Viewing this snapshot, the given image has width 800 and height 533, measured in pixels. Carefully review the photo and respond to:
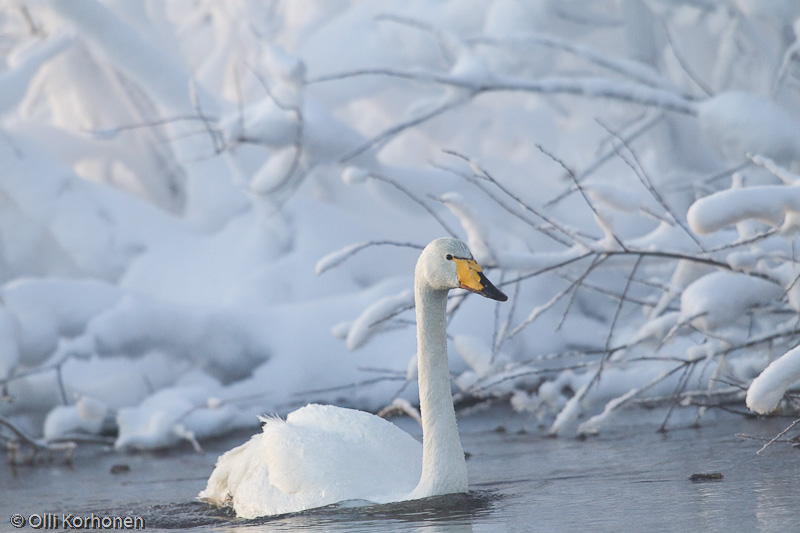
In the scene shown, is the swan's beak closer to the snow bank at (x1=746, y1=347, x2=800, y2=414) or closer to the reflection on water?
the reflection on water

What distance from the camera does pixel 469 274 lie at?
4211mm

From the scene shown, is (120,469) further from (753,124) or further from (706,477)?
(753,124)

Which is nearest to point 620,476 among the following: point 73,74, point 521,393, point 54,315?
point 521,393

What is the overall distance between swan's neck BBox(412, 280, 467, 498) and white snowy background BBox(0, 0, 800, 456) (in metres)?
0.87

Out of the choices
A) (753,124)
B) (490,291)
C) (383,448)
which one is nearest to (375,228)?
(753,124)

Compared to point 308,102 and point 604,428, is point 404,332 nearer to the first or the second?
point 308,102

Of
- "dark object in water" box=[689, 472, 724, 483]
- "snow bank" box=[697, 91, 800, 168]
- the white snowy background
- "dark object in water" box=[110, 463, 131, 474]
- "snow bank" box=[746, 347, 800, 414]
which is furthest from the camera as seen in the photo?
"snow bank" box=[697, 91, 800, 168]

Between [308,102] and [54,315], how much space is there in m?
2.65

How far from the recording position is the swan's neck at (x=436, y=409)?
166 inches

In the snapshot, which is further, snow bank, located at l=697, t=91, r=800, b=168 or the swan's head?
snow bank, located at l=697, t=91, r=800, b=168

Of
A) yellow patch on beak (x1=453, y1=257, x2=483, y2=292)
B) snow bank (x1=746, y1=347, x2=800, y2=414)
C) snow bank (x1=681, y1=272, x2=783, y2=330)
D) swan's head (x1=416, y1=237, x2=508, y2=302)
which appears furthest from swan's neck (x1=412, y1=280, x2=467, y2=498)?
snow bank (x1=681, y1=272, x2=783, y2=330)

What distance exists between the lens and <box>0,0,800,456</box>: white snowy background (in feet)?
19.0

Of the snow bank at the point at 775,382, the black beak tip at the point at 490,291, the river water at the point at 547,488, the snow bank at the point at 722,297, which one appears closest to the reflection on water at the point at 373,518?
the river water at the point at 547,488

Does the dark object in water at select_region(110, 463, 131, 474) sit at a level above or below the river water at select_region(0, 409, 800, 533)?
below
